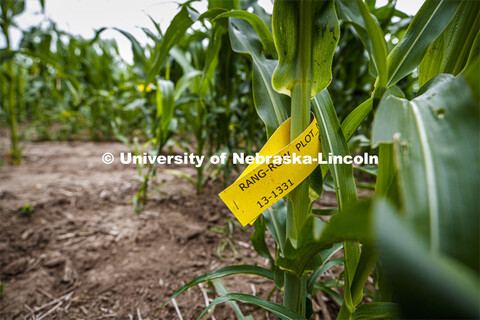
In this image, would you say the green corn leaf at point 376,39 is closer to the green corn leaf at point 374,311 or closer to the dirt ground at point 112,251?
the green corn leaf at point 374,311

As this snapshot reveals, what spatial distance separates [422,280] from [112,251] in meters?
0.97

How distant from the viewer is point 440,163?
0.58ft

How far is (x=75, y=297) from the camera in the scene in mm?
708

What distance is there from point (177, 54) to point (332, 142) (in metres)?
0.90

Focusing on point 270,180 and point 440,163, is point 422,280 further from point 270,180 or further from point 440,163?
point 270,180

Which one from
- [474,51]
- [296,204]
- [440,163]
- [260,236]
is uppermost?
[474,51]

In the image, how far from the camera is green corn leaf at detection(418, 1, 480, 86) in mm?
333

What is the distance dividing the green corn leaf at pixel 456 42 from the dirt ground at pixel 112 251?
580 mm

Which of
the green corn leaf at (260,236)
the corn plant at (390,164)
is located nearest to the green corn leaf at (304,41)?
the corn plant at (390,164)

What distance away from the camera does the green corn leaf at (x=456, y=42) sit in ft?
1.09

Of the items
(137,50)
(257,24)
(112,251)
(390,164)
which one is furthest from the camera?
(137,50)

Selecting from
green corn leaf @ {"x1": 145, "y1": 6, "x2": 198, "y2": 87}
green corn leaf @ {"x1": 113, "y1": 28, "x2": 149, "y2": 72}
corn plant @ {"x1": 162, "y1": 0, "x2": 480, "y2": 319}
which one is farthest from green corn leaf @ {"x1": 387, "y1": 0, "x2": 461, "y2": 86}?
green corn leaf @ {"x1": 113, "y1": 28, "x2": 149, "y2": 72}

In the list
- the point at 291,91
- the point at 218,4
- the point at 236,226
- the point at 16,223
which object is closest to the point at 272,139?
the point at 291,91

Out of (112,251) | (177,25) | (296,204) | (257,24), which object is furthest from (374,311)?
(112,251)
